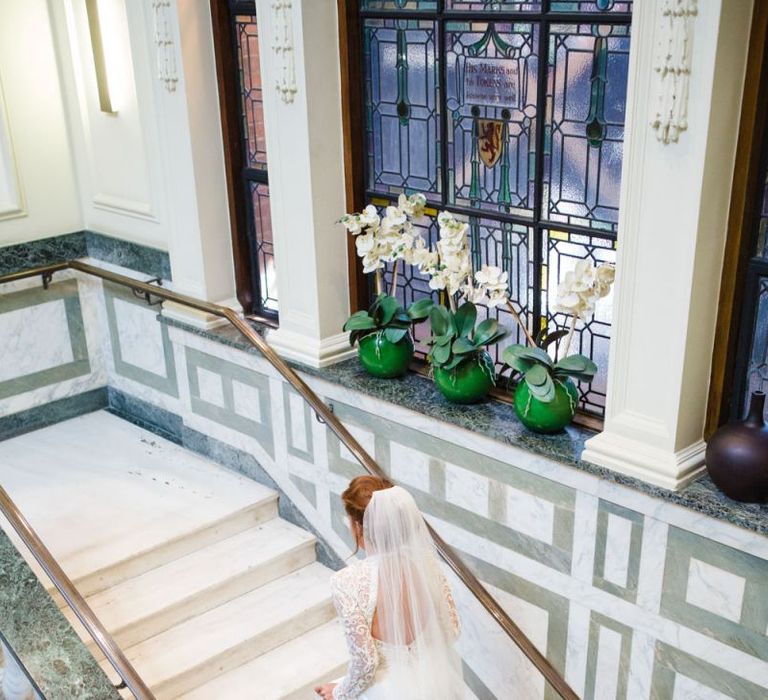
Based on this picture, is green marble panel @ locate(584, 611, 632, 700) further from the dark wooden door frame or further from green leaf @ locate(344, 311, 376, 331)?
green leaf @ locate(344, 311, 376, 331)

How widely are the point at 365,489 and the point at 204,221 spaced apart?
239 centimetres

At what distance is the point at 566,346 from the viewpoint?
Answer: 3.98 m

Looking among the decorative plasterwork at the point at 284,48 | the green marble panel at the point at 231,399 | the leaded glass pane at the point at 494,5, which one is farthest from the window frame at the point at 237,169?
the leaded glass pane at the point at 494,5

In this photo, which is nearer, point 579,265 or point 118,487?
point 579,265

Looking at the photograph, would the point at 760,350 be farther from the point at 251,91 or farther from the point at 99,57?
the point at 99,57

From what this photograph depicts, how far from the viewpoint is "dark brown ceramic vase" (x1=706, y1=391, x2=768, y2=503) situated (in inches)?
129

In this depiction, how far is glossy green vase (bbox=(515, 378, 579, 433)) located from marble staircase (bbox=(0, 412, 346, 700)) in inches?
61.3

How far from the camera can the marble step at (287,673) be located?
449 cm

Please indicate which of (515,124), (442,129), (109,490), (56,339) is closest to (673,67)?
(515,124)

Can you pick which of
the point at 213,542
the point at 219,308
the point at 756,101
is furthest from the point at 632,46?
the point at 213,542

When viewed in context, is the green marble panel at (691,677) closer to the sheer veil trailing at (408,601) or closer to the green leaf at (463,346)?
the sheer veil trailing at (408,601)

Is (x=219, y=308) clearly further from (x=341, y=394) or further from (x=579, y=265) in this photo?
(x=579, y=265)

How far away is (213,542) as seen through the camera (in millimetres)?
5223

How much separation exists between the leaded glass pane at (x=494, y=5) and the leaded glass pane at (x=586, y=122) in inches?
5.5
